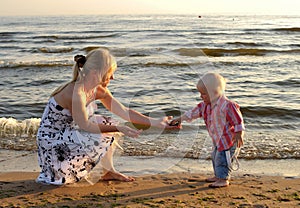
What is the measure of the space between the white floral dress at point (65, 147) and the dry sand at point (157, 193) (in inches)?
5.4

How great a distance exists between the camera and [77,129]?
12.8ft

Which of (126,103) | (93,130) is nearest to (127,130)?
(93,130)

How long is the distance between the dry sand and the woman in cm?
20

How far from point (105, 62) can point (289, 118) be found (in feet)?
14.0

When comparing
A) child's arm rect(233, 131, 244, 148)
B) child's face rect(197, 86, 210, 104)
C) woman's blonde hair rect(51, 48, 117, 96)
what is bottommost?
child's arm rect(233, 131, 244, 148)

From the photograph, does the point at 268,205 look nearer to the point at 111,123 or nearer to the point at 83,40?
the point at 111,123

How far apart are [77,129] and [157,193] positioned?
0.90 metres

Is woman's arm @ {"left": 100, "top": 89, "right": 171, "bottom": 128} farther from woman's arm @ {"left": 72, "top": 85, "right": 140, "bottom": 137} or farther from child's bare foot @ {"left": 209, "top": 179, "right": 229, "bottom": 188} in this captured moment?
child's bare foot @ {"left": 209, "top": 179, "right": 229, "bottom": 188}

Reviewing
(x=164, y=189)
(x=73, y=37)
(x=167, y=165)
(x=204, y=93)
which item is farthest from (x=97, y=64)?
(x=73, y=37)

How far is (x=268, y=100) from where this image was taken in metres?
8.28

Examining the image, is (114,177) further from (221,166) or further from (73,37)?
(73,37)

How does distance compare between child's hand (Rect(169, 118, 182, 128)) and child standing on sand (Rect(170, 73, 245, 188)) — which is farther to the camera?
child's hand (Rect(169, 118, 182, 128))

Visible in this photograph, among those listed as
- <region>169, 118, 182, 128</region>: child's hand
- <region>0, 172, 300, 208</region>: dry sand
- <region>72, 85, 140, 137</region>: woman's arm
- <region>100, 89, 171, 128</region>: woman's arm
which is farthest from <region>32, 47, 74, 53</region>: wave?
<region>72, 85, 140, 137</region>: woman's arm

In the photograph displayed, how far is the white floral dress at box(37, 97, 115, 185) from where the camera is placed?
3.83 metres
